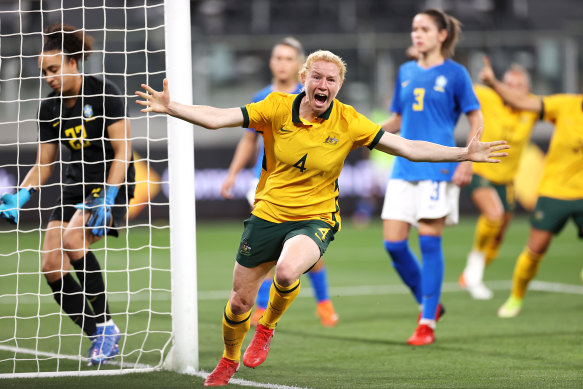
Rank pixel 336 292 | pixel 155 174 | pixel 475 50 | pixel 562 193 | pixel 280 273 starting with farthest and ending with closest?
pixel 475 50, pixel 155 174, pixel 336 292, pixel 562 193, pixel 280 273

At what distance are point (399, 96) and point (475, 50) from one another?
14.4 meters

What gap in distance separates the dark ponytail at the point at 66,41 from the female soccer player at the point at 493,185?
505 cm

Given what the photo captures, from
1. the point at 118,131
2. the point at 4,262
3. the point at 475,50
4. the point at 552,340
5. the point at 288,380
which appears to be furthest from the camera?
the point at 475,50

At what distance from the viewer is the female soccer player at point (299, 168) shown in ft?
15.2

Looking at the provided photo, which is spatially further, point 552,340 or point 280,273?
point 552,340

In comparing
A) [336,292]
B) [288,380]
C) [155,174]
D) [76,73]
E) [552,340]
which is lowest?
[155,174]

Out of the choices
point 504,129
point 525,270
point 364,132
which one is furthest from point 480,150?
point 504,129

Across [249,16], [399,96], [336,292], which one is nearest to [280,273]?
[399,96]

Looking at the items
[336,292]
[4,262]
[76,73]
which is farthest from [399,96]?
[4,262]

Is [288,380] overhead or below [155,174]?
overhead

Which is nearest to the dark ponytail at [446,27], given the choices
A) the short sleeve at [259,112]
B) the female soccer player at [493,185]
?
the short sleeve at [259,112]

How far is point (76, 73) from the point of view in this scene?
18.5 feet

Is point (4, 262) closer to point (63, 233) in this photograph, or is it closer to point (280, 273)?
point (63, 233)

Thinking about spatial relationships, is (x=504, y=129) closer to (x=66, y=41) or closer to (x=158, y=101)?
(x=66, y=41)
